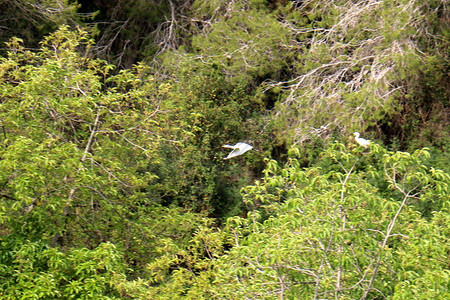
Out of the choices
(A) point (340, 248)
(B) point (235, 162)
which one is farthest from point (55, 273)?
(B) point (235, 162)

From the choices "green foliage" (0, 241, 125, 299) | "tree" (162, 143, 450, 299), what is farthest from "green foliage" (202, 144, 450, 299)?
"green foliage" (0, 241, 125, 299)

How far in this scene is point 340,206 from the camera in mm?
4527

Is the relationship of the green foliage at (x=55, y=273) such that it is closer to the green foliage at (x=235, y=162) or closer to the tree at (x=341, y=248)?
the green foliage at (x=235, y=162)

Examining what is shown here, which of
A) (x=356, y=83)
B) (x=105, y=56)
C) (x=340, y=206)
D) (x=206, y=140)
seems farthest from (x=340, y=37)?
(x=340, y=206)

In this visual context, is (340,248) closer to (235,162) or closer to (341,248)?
(341,248)

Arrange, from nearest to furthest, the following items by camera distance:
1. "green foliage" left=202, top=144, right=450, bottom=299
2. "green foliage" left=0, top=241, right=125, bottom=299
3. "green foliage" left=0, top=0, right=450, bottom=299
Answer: "green foliage" left=202, top=144, right=450, bottom=299 < "green foliage" left=0, top=0, right=450, bottom=299 < "green foliage" left=0, top=241, right=125, bottom=299

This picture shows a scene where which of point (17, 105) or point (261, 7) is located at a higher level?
point (17, 105)

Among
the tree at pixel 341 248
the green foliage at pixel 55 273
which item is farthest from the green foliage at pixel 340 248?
the green foliage at pixel 55 273

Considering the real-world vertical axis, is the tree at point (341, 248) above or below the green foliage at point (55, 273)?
above

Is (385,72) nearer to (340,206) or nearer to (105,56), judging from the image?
(340,206)

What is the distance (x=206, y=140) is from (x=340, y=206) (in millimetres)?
6018

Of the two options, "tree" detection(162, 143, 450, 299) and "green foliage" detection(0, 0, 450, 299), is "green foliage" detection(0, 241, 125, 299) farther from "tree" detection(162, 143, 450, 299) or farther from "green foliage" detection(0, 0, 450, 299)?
"tree" detection(162, 143, 450, 299)

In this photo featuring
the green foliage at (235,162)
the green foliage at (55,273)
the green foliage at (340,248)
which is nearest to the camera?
the green foliage at (340,248)

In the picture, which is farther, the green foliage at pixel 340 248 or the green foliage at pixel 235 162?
the green foliage at pixel 235 162
